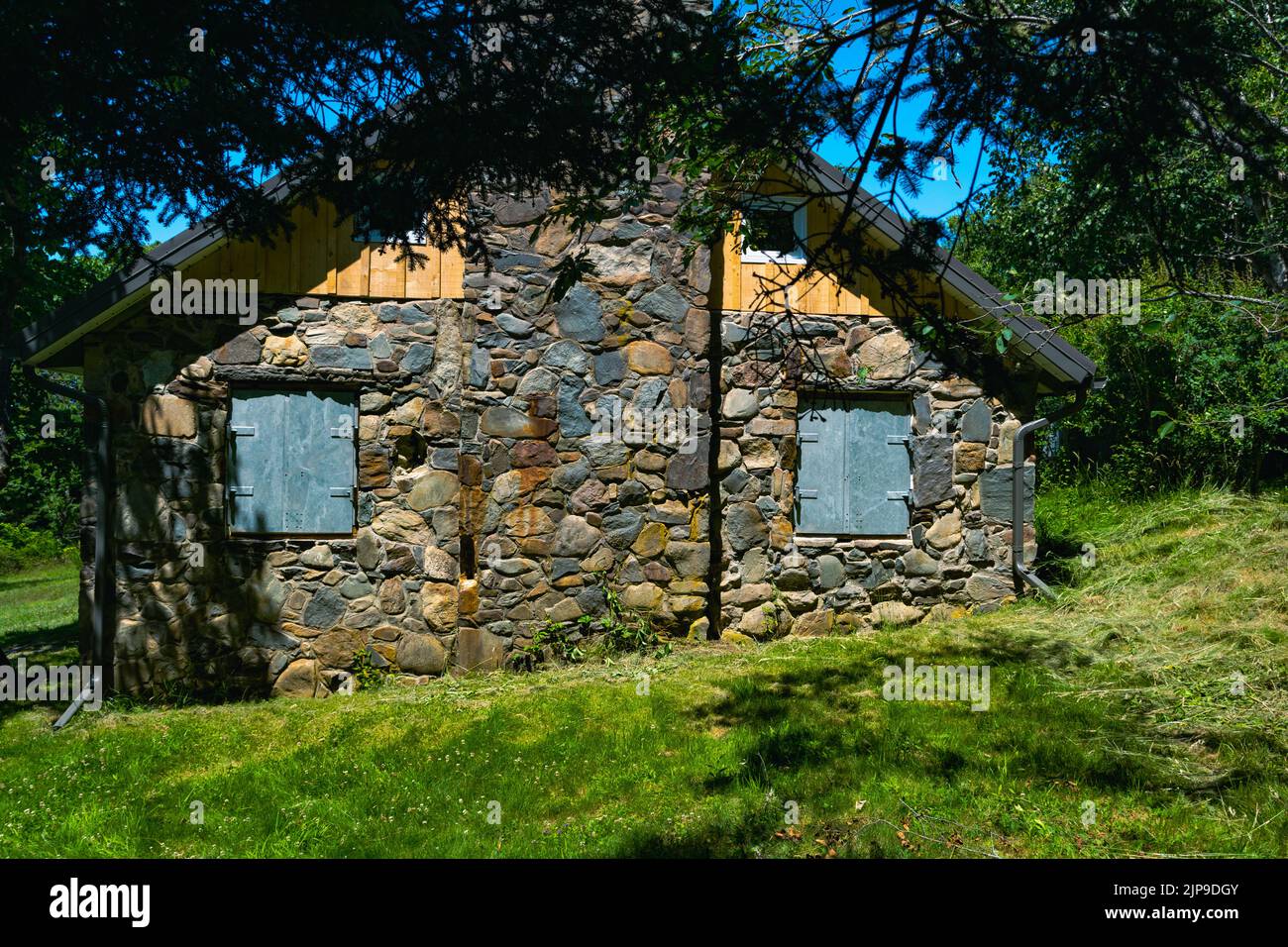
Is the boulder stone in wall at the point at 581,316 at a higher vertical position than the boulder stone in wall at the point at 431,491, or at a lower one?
higher

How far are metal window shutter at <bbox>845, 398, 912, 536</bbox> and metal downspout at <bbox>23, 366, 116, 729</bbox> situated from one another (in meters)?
6.81

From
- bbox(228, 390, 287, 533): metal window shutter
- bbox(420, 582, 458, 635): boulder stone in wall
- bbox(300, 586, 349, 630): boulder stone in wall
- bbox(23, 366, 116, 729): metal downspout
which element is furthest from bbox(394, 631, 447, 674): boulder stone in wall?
bbox(23, 366, 116, 729): metal downspout

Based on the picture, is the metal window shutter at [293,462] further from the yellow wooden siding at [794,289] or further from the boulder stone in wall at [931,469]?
the boulder stone in wall at [931,469]

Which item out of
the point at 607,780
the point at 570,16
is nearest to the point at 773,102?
the point at 570,16

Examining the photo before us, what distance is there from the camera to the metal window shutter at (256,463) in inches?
282

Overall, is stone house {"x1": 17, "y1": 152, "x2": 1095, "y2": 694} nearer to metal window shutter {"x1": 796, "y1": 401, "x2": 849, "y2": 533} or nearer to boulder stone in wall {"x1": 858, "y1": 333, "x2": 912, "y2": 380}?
metal window shutter {"x1": 796, "y1": 401, "x2": 849, "y2": 533}

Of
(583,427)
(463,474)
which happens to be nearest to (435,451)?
(463,474)

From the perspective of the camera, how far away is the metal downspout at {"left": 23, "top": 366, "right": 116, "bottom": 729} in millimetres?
6781

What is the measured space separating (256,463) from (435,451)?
1598 mm

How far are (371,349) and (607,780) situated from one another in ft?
14.9

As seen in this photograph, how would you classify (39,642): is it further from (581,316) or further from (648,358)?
(648,358)

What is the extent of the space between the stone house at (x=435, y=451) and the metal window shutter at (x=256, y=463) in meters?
0.02

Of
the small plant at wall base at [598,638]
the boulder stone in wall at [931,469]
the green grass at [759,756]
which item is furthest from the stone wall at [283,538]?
the boulder stone in wall at [931,469]

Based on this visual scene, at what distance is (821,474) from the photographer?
7984mm
